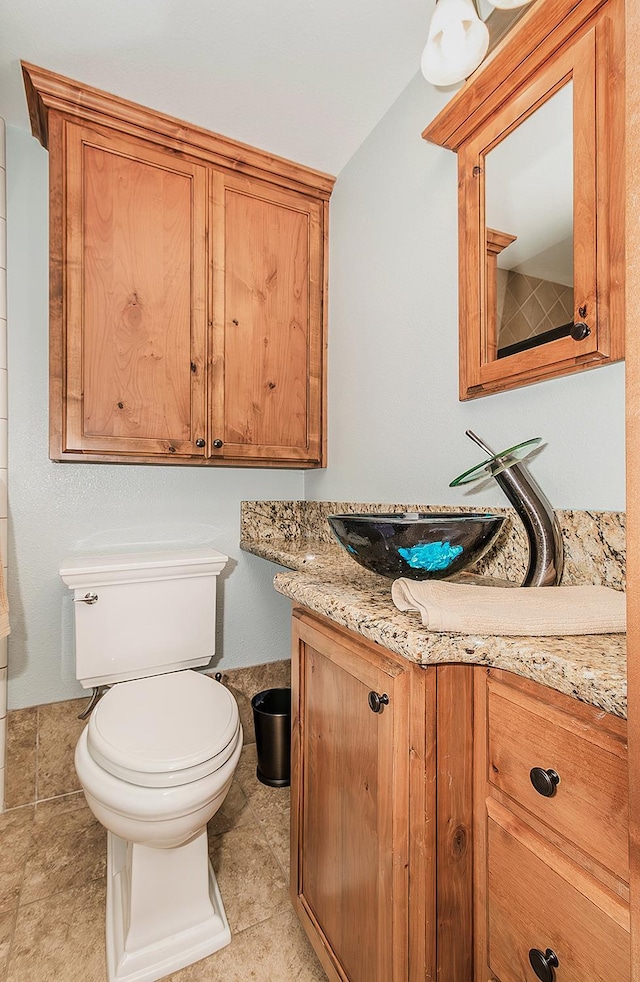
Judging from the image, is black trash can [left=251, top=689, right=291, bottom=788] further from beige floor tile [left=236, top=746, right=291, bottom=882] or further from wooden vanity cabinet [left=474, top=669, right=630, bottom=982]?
wooden vanity cabinet [left=474, top=669, right=630, bottom=982]

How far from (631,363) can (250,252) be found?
1755 millimetres

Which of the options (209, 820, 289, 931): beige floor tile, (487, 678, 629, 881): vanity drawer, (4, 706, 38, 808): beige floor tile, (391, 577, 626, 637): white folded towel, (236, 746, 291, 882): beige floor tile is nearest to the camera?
(487, 678, 629, 881): vanity drawer

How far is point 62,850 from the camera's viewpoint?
1472mm

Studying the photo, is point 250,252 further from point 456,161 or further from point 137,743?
point 137,743

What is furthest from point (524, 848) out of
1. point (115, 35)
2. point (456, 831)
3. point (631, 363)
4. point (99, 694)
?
point (115, 35)

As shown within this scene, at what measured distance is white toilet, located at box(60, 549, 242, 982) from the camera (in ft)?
3.47

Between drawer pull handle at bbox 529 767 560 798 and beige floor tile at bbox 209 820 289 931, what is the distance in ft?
3.51

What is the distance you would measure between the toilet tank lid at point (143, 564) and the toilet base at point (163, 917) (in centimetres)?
75

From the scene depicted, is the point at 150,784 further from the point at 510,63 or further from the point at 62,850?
the point at 510,63

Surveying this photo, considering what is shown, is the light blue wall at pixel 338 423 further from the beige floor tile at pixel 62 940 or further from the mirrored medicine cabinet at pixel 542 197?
the beige floor tile at pixel 62 940

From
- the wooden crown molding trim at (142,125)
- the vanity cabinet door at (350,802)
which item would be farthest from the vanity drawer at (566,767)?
the wooden crown molding trim at (142,125)

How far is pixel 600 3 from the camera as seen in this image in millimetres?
894

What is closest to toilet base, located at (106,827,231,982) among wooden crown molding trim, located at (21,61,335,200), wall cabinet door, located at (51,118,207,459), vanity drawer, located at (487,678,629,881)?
vanity drawer, located at (487,678,629,881)

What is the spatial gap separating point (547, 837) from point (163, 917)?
3.48 feet
